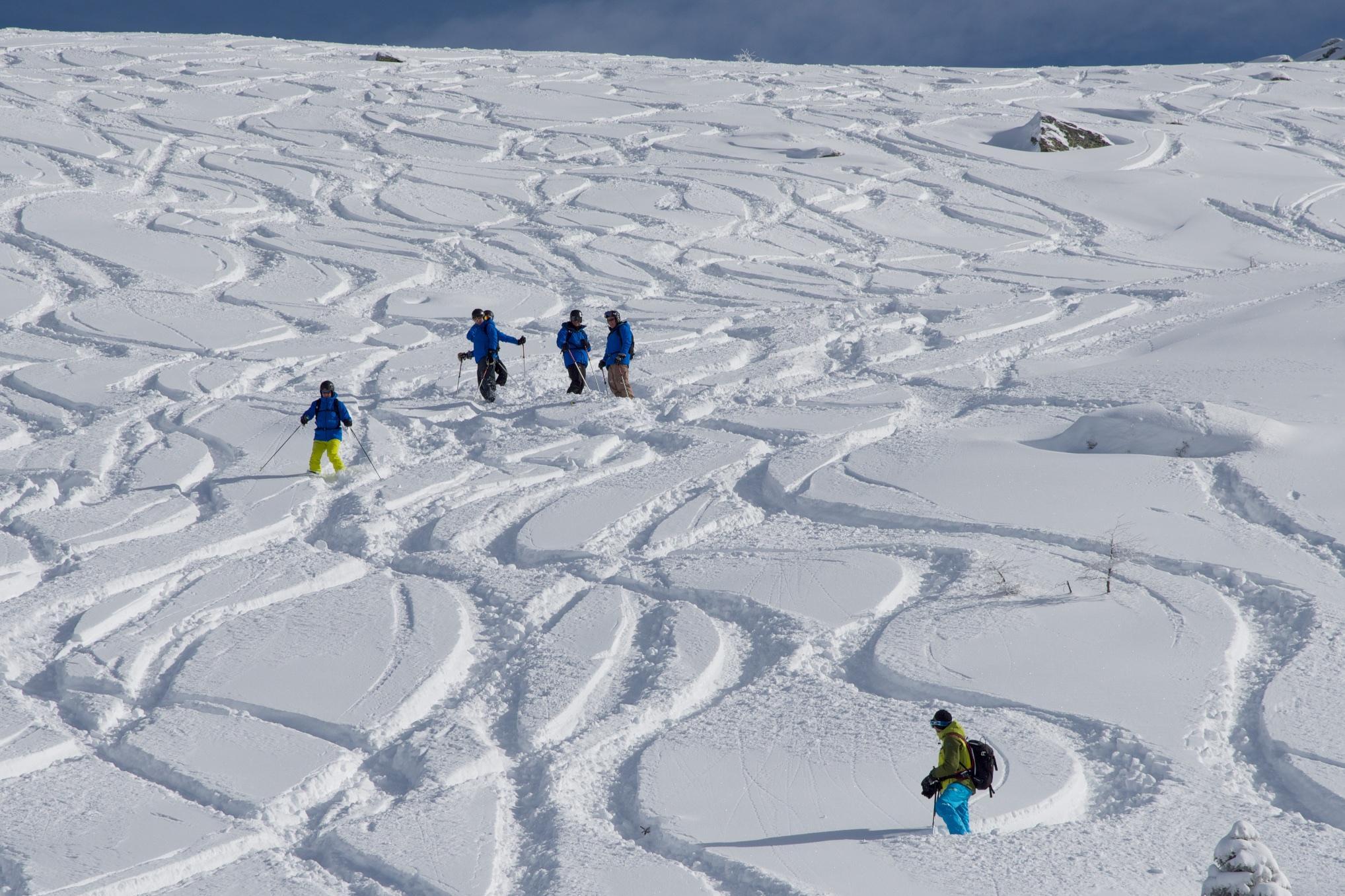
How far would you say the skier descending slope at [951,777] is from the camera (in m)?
4.69

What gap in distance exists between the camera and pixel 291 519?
885 centimetres

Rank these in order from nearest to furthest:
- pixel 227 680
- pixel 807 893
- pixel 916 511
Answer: pixel 807 893, pixel 227 680, pixel 916 511

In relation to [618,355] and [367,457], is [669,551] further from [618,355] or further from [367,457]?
[618,355]

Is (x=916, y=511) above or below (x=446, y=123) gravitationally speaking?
below

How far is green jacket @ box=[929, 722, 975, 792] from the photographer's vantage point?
468 cm

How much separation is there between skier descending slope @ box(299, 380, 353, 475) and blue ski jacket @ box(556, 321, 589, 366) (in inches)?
103

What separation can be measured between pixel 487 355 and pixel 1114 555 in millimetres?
6551

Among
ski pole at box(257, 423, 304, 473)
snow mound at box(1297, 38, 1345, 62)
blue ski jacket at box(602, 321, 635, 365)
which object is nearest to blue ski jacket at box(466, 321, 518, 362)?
blue ski jacket at box(602, 321, 635, 365)

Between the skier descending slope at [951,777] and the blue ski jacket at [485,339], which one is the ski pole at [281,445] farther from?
the skier descending slope at [951,777]

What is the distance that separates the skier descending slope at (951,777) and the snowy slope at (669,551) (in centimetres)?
16

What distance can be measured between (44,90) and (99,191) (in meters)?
9.63

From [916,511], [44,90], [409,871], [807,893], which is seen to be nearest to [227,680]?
[409,871]

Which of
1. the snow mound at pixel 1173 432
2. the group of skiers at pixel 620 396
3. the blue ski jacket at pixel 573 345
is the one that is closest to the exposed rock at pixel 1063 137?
the group of skiers at pixel 620 396

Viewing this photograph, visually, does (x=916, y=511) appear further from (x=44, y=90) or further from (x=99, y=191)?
(x=44, y=90)
